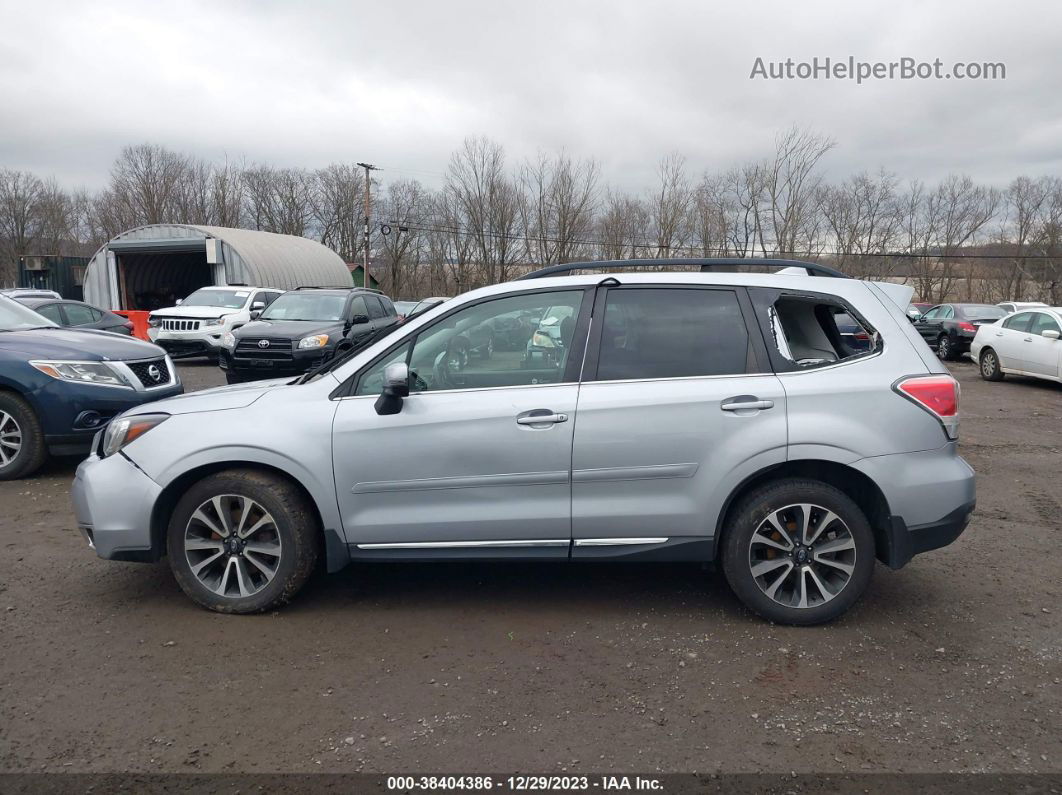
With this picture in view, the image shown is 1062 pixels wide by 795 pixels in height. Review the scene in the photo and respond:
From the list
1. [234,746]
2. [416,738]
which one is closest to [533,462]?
[416,738]

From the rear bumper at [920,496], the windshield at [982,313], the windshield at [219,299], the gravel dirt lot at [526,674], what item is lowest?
the gravel dirt lot at [526,674]

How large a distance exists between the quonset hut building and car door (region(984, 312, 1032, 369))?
2376cm

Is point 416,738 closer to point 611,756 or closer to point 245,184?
point 611,756

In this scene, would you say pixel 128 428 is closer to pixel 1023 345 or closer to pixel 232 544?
pixel 232 544

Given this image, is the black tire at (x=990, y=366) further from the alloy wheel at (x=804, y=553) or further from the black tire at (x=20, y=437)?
the black tire at (x=20, y=437)

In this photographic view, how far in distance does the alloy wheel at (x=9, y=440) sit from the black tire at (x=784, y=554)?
6.37m

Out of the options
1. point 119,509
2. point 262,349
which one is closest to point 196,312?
point 262,349

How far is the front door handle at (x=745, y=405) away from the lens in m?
3.94

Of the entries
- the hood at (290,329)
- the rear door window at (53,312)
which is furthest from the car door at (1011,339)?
the rear door window at (53,312)

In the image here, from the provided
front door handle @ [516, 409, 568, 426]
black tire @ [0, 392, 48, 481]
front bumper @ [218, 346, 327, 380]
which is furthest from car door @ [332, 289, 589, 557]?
front bumper @ [218, 346, 327, 380]

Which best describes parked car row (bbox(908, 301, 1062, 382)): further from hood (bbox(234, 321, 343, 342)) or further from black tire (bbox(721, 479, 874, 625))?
black tire (bbox(721, 479, 874, 625))

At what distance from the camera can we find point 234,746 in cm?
301

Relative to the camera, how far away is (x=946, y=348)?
21516 millimetres

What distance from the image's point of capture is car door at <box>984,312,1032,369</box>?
1516 cm
